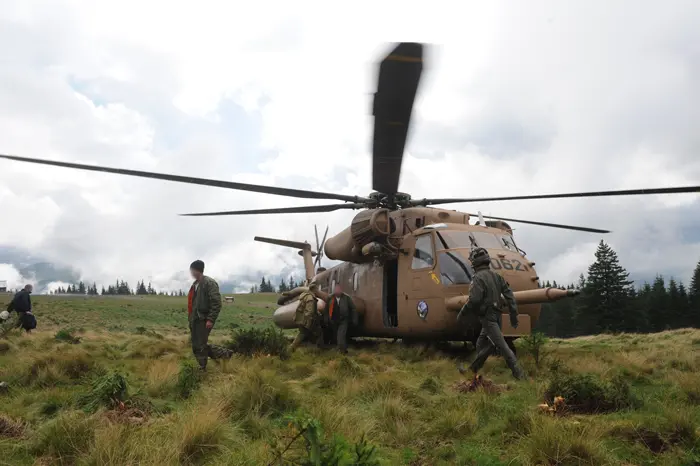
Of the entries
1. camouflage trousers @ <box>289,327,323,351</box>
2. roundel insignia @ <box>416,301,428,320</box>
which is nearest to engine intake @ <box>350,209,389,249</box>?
roundel insignia @ <box>416,301,428,320</box>

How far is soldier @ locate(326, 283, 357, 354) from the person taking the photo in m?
12.6

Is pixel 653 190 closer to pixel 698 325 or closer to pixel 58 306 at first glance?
pixel 58 306

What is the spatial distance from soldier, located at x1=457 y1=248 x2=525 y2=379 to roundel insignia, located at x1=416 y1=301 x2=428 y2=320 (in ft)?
8.71

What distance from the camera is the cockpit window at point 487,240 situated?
35.7 feet

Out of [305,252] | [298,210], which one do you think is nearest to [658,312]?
[305,252]

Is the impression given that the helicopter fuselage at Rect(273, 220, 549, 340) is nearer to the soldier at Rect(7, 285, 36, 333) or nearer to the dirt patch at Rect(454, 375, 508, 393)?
the dirt patch at Rect(454, 375, 508, 393)

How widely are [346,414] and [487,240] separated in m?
7.06

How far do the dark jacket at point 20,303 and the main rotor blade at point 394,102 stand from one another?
1111 cm

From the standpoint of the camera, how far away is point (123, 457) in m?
3.68

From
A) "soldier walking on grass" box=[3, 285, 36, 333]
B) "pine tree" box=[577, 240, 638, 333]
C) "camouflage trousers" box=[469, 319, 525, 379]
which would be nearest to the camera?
"camouflage trousers" box=[469, 319, 525, 379]

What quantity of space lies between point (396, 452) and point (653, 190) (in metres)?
5.66

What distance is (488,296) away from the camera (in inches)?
310

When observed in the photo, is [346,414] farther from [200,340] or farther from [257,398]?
[200,340]

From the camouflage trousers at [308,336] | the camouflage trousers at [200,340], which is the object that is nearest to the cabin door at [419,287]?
the camouflage trousers at [308,336]
